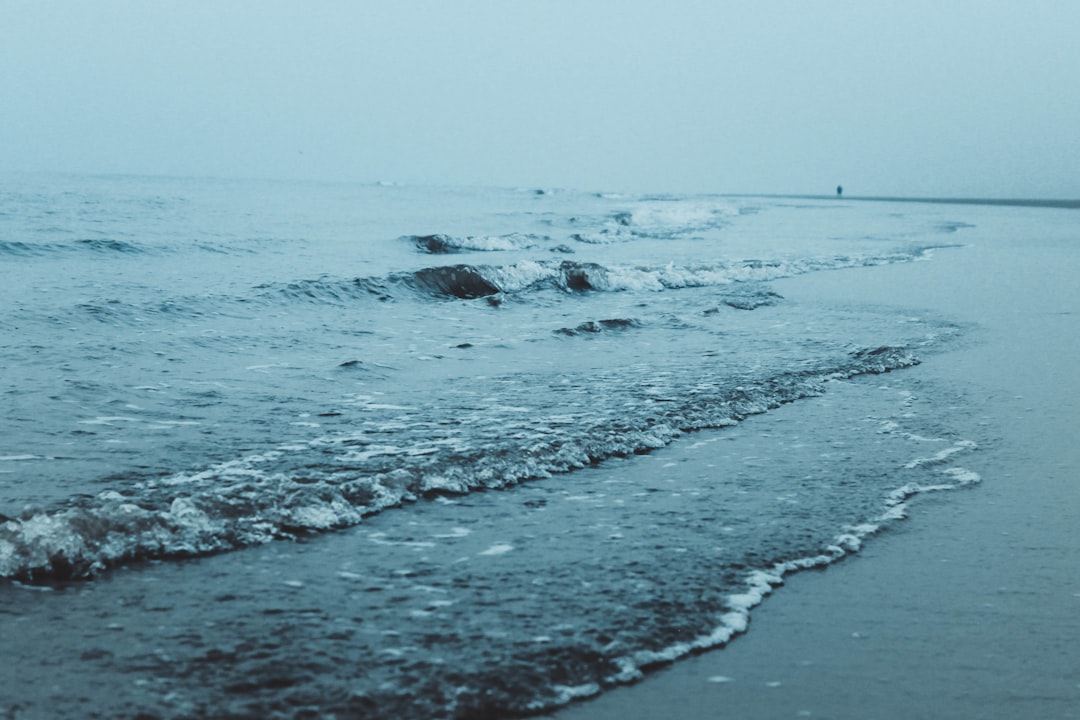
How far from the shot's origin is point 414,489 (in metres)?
4.59

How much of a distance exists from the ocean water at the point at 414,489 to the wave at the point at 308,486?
0.02 meters

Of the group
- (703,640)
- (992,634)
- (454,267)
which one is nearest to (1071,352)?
(992,634)

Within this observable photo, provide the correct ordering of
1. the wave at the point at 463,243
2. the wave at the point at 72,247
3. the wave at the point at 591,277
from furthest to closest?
the wave at the point at 463,243
the wave at the point at 72,247
the wave at the point at 591,277

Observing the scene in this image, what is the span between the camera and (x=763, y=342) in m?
9.70

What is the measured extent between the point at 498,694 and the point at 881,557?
1900 mm

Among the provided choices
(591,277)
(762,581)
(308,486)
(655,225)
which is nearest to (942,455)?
(762,581)

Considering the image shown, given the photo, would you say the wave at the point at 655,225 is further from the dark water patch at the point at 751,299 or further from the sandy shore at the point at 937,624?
the sandy shore at the point at 937,624

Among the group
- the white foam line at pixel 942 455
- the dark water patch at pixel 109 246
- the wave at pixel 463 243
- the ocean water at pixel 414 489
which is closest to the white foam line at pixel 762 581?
the ocean water at pixel 414 489

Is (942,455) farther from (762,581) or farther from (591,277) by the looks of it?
(591,277)

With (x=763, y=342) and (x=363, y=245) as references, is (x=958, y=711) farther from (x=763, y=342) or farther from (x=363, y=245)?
(x=363, y=245)

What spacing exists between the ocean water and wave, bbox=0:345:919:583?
0.02 metres

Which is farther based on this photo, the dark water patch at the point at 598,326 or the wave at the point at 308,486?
the dark water patch at the point at 598,326

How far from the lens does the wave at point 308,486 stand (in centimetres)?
363

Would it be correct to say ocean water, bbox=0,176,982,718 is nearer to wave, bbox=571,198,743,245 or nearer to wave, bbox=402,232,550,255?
wave, bbox=402,232,550,255
